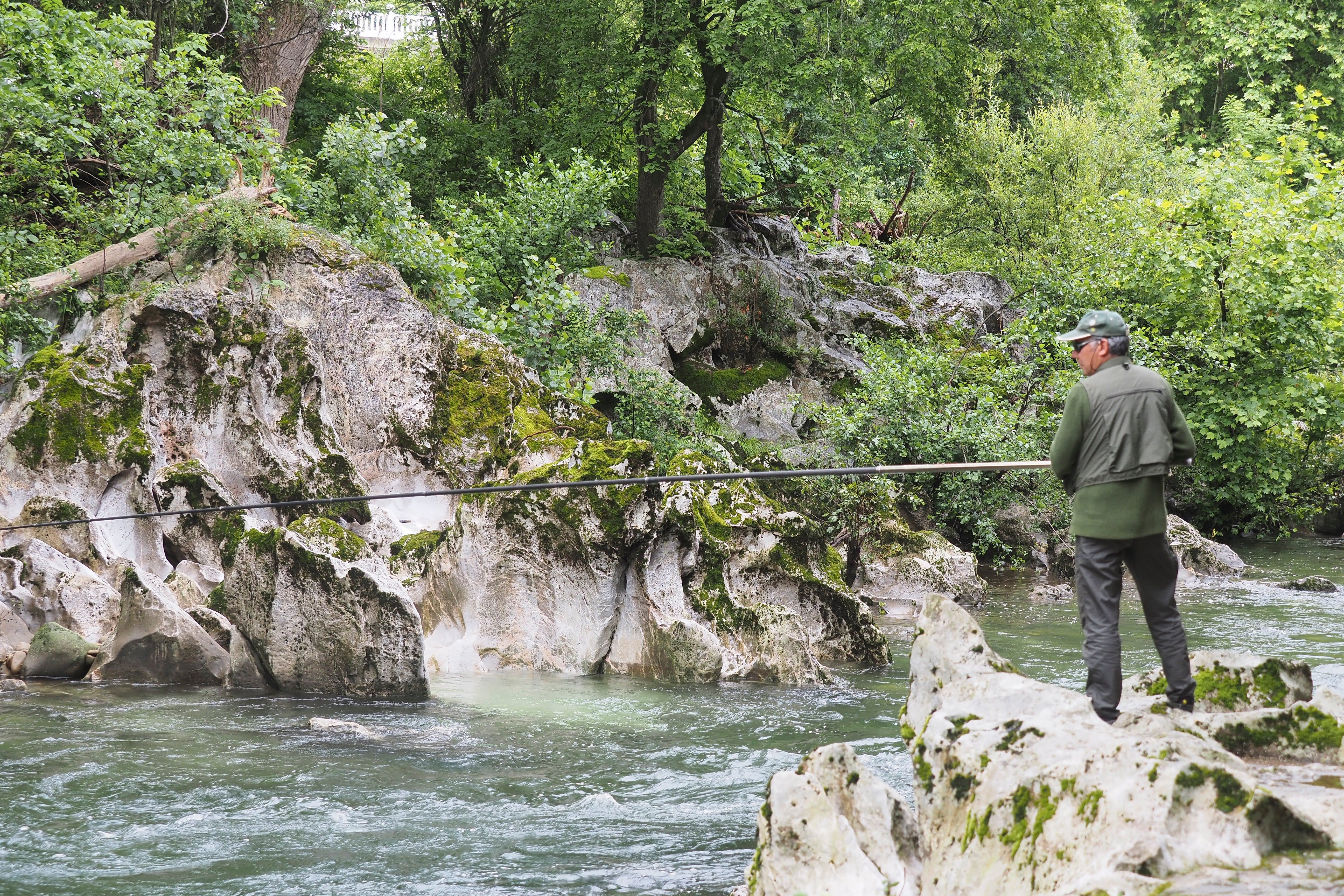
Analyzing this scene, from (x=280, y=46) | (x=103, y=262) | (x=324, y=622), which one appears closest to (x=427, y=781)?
(x=324, y=622)

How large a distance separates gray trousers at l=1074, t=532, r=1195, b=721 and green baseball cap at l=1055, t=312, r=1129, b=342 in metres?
0.98

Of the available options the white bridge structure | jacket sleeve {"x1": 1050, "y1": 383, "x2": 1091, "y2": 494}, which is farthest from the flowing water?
the white bridge structure

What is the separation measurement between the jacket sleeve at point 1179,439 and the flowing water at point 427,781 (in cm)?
276

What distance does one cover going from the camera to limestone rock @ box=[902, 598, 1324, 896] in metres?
3.37

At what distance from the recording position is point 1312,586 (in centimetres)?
1552

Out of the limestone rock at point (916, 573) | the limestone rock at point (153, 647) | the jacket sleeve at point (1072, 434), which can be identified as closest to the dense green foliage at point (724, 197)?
the limestone rock at point (916, 573)

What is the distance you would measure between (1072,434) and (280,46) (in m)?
15.4

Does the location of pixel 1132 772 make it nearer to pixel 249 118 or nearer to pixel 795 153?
pixel 249 118

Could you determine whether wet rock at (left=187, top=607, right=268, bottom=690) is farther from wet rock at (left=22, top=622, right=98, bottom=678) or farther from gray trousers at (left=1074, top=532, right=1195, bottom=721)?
gray trousers at (left=1074, top=532, right=1195, bottom=721)

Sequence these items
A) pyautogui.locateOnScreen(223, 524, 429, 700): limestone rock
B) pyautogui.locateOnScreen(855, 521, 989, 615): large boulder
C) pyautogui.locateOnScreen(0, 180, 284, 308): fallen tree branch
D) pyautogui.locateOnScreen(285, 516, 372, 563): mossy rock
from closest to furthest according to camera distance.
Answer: pyautogui.locateOnScreen(223, 524, 429, 700): limestone rock, pyautogui.locateOnScreen(285, 516, 372, 563): mossy rock, pyautogui.locateOnScreen(0, 180, 284, 308): fallen tree branch, pyautogui.locateOnScreen(855, 521, 989, 615): large boulder

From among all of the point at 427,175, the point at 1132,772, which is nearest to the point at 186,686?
the point at 1132,772

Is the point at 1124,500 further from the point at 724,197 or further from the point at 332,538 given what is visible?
the point at 724,197

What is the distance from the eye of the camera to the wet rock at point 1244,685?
17.1ft

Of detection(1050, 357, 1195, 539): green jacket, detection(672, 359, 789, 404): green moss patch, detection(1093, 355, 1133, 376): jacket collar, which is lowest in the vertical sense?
detection(1050, 357, 1195, 539): green jacket
